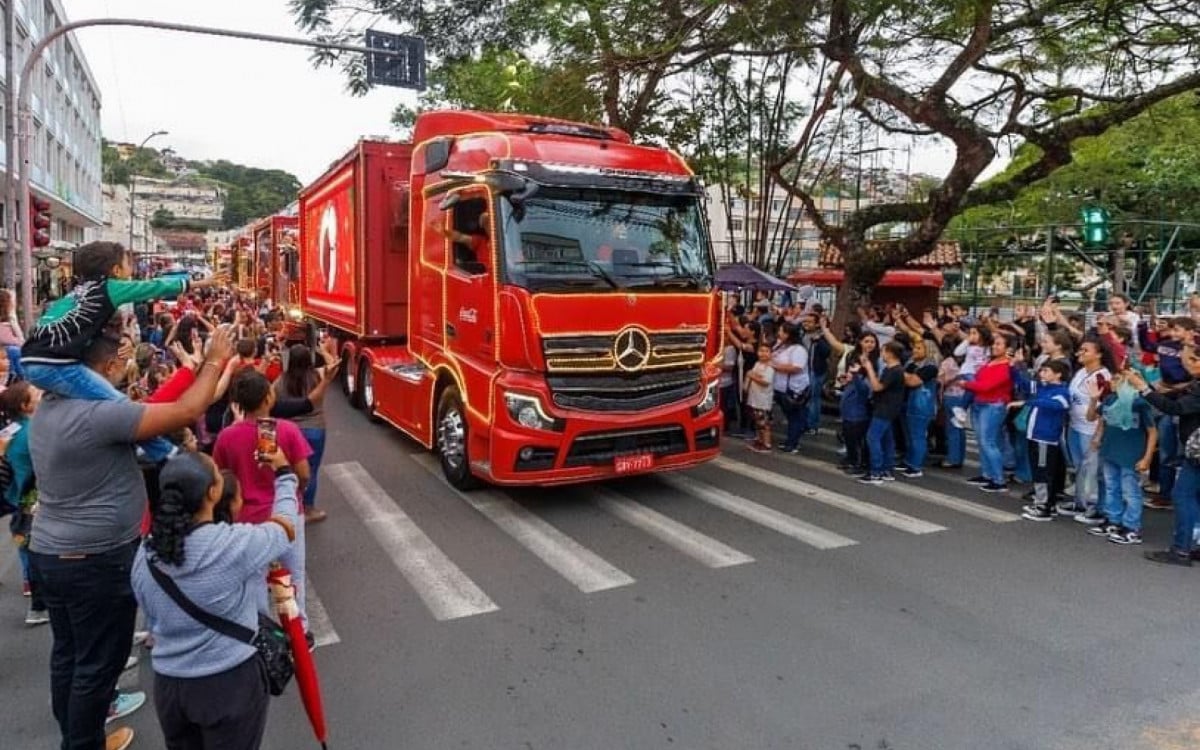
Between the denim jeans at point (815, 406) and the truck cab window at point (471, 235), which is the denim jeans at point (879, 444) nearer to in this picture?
the denim jeans at point (815, 406)

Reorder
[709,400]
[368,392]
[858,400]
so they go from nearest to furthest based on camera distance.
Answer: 1. [709,400]
2. [858,400]
3. [368,392]

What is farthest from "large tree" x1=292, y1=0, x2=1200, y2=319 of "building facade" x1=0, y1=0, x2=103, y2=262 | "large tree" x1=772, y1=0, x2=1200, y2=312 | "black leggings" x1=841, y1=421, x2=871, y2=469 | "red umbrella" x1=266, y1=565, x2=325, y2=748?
"building facade" x1=0, y1=0, x2=103, y2=262

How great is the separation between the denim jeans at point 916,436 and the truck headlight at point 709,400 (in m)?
2.64

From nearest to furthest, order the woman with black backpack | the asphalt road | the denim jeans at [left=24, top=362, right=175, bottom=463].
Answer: the woman with black backpack
the denim jeans at [left=24, top=362, right=175, bottom=463]
the asphalt road

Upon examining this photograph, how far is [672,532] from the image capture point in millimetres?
6969

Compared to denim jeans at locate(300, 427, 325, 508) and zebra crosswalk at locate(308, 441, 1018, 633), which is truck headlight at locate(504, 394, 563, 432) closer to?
zebra crosswalk at locate(308, 441, 1018, 633)

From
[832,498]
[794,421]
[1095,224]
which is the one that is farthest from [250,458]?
[1095,224]

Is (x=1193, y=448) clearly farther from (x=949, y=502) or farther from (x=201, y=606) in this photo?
(x=201, y=606)

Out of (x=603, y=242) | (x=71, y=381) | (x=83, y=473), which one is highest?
(x=603, y=242)

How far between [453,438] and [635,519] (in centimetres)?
209

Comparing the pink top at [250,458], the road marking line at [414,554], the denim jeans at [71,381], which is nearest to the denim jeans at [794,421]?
the road marking line at [414,554]

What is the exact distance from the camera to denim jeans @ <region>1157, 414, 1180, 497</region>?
7.44 m

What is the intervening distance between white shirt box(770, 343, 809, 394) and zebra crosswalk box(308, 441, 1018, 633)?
4.06 feet

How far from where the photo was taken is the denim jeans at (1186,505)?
621cm
